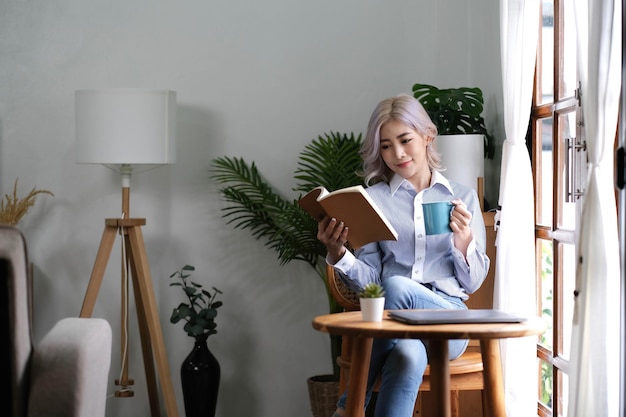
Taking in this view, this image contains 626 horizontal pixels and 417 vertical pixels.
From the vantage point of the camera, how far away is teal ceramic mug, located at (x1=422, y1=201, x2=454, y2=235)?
2.67 m

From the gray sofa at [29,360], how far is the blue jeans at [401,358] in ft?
3.02

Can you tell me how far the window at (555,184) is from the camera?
2891 mm

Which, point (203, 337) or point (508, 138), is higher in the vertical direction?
point (508, 138)

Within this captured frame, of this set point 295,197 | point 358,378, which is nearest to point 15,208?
point 295,197

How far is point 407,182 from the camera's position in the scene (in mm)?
3006

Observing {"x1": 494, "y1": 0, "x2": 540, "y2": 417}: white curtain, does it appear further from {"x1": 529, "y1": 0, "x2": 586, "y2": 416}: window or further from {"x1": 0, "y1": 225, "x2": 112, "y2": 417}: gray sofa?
{"x1": 0, "y1": 225, "x2": 112, "y2": 417}: gray sofa

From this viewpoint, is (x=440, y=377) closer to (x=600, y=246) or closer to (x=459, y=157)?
(x=600, y=246)

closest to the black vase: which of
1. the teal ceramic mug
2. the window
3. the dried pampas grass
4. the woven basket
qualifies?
the woven basket

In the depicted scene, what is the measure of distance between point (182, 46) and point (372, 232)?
6.22 feet

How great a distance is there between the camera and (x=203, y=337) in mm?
3867

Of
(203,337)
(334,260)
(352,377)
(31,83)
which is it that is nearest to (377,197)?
(334,260)

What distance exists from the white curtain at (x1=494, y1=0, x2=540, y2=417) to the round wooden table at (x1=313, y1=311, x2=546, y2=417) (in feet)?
1.98

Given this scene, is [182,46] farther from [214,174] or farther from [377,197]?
[377,197]

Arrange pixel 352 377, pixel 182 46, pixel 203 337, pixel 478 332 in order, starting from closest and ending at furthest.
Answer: pixel 478 332 < pixel 352 377 < pixel 203 337 < pixel 182 46
